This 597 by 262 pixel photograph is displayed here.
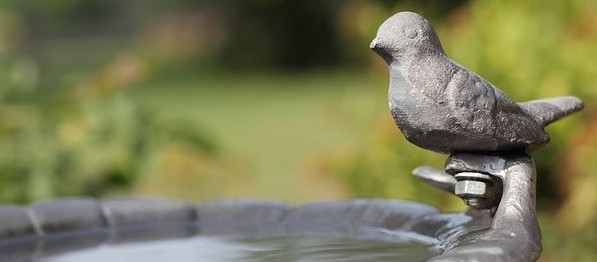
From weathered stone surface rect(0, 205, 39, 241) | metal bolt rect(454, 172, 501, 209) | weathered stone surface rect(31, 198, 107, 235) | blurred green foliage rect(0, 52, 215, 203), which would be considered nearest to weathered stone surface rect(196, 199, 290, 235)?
weathered stone surface rect(31, 198, 107, 235)

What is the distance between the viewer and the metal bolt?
5.61 feet

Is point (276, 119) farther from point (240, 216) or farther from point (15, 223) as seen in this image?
point (15, 223)

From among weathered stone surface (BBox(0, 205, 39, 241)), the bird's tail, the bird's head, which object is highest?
weathered stone surface (BBox(0, 205, 39, 241))

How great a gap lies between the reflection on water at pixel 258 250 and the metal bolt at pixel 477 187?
0.43 ft

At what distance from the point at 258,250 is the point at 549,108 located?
56 centimetres

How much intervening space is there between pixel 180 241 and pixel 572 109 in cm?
77

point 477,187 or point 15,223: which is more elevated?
point 15,223

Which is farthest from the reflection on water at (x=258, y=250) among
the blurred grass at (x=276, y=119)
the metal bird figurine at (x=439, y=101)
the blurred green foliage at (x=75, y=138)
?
the blurred grass at (x=276, y=119)

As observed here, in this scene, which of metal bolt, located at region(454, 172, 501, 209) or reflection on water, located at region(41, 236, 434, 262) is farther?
reflection on water, located at region(41, 236, 434, 262)

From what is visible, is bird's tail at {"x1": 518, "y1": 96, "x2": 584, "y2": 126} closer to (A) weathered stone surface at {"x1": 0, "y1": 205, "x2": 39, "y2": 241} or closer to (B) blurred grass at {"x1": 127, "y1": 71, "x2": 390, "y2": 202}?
(A) weathered stone surface at {"x1": 0, "y1": 205, "x2": 39, "y2": 241}

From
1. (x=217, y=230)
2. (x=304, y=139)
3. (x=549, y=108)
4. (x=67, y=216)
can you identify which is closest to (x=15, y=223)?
(x=67, y=216)

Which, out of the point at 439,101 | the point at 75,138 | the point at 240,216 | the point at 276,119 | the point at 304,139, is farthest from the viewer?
the point at 276,119

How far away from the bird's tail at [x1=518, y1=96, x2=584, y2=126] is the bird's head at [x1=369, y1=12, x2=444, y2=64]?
0.61 feet

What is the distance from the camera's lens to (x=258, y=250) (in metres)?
2.00
